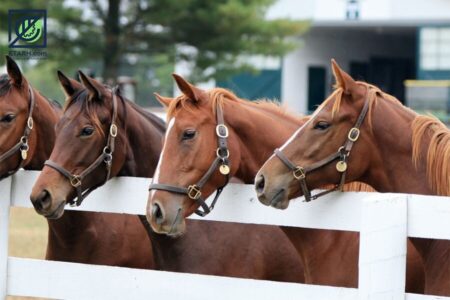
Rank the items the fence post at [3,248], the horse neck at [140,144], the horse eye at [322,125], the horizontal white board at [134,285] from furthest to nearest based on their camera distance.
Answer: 1. the horse neck at [140,144]
2. the fence post at [3,248]
3. the horse eye at [322,125]
4. the horizontal white board at [134,285]

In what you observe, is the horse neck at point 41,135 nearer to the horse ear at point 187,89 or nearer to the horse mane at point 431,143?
the horse ear at point 187,89

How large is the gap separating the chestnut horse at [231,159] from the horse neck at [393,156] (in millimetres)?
509

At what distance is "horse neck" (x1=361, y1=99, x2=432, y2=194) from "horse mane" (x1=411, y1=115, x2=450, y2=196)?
38 millimetres

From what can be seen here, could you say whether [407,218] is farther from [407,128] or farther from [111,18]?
[111,18]

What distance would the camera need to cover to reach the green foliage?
27.8 meters

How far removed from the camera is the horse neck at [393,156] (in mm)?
5309

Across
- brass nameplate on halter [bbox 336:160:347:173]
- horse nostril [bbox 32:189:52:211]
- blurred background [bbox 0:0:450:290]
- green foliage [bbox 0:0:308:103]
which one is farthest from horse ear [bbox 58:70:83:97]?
green foliage [bbox 0:0:308:103]

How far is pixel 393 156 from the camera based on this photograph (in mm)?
5348

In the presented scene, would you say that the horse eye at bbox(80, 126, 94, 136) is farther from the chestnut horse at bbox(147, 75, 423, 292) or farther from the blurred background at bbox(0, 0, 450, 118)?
the blurred background at bbox(0, 0, 450, 118)

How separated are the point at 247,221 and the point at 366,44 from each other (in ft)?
A: 118

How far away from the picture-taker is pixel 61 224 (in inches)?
261

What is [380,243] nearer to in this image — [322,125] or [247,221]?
[247,221]

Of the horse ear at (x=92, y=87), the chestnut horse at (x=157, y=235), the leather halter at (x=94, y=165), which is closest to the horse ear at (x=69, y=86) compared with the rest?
the chestnut horse at (x=157, y=235)

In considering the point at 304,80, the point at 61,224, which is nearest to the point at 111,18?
the point at 304,80
